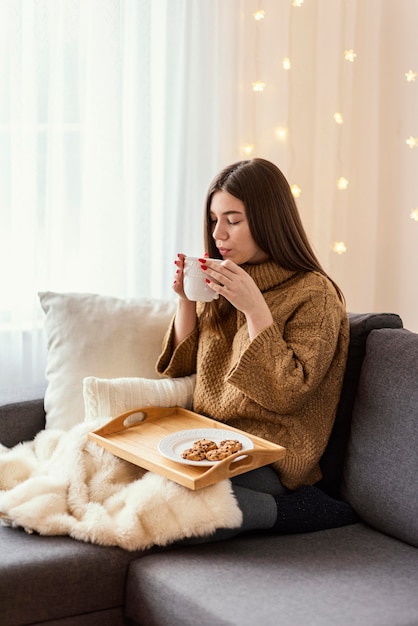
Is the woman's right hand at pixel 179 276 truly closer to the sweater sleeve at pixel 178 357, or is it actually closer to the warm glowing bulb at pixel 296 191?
the sweater sleeve at pixel 178 357

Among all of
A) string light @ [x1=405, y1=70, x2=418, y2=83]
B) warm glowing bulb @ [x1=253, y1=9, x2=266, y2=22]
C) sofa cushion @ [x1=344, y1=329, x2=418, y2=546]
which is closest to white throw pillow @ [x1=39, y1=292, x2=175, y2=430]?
sofa cushion @ [x1=344, y1=329, x2=418, y2=546]

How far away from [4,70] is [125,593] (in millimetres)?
1571

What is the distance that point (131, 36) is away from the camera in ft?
8.72

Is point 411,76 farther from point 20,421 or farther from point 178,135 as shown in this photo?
point 20,421

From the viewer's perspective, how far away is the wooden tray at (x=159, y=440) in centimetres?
173

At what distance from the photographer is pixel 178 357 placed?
7.23 feet

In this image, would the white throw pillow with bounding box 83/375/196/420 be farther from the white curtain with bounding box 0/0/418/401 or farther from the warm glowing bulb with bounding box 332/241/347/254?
the warm glowing bulb with bounding box 332/241/347/254

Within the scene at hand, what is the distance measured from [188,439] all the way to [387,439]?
442mm

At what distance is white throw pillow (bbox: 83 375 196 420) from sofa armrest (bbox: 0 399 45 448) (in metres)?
0.22

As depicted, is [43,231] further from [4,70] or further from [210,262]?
[210,262]

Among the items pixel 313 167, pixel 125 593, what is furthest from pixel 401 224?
pixel 125 593

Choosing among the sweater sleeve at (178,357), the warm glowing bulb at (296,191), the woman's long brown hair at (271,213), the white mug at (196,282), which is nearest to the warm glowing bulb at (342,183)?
the warm glowing bulb at (296,191)

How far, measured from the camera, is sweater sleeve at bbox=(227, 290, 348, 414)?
189 centimetres

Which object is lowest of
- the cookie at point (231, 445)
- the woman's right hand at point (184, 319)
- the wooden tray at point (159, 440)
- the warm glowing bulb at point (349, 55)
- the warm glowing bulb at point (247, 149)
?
the wooden tray at point (159, 440)
